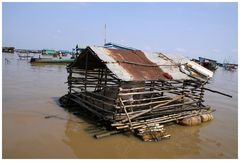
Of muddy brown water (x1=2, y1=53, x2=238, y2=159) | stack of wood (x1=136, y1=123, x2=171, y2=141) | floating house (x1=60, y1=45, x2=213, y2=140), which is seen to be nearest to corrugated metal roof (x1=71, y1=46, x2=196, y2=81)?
floating house (x1=60, y1=45, x2=213, y2=140)

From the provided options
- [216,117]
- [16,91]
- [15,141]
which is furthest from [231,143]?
[16,91]

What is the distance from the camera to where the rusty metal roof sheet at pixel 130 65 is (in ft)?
24.3

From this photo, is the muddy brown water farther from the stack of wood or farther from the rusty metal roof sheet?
the rusty metal roof sheet

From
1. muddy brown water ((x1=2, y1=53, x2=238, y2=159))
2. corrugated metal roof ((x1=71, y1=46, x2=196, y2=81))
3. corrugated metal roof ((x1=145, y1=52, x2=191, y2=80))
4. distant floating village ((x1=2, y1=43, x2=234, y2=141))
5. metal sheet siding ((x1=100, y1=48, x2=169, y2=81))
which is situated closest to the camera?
muddy brown water ((x1=2, y1=53, x2=238, y2=159))

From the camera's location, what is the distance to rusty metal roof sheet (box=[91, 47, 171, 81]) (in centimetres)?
742

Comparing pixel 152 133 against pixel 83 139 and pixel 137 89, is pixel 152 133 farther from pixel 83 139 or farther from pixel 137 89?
pixel 83 139

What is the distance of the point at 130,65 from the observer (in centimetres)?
804

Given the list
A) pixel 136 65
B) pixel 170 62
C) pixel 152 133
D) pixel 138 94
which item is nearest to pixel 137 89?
pixel 138 94

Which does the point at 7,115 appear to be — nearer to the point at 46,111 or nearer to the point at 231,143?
the point at 46,111

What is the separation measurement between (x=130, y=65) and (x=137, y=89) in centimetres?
84

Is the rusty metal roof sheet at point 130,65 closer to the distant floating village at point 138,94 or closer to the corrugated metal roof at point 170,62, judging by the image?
the distant floating village at point 138,94

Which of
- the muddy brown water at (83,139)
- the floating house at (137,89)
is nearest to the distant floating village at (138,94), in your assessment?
the floating house at (137,89)

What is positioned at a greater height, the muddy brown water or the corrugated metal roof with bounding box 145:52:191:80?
the corrugated metal roof with bounding box 145:52:191:80

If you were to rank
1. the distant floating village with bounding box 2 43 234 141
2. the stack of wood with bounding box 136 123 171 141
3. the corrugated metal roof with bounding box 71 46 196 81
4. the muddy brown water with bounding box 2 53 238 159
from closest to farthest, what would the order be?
1. the muddy brown water with bounding box 2 53 238 159
2. the stack of wood with bounding box 136 123 171 141
3. the distant floating village with bounding box 2 43 234 141
4. the corrugated metal roof with bounding box 71 46 196 81
